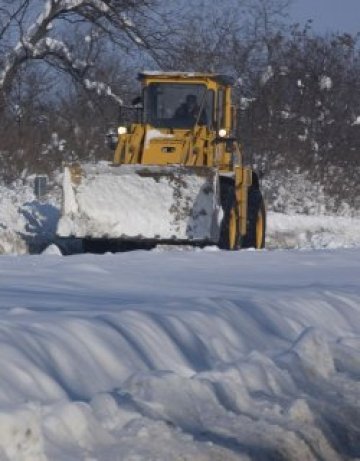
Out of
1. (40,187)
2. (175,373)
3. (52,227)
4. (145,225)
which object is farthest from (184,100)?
(175,373)

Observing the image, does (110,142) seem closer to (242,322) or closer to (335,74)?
(242,322)

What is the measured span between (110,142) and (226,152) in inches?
67.5

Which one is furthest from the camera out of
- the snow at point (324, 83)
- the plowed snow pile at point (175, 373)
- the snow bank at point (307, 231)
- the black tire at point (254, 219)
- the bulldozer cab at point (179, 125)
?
the snow at point (324, 83)

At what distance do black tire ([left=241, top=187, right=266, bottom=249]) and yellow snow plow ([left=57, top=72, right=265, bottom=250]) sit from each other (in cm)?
2

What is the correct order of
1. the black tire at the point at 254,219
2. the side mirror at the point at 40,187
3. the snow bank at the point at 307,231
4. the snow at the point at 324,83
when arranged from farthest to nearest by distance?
1. the snow at the point at 324,83
2. the side mirror at the point at 40,187
3. the snow bank at the point at 307,231
4. the black tire at the point at 254,219

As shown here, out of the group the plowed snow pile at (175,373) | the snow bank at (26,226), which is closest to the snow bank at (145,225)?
the snow bank at (26,226)

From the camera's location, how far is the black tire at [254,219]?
21250 millimetres

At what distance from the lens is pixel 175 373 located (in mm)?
6410

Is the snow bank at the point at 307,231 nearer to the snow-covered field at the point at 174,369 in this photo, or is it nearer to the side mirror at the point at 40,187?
the side mirror at the point at 40,187

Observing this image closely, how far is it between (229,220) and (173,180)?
4.07 ft

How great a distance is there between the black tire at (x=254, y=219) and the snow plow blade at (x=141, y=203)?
272 cm

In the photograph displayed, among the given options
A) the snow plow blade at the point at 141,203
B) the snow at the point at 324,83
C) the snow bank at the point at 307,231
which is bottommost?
the snow bank at the point at 307,231

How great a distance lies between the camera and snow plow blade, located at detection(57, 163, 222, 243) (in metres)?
18.5

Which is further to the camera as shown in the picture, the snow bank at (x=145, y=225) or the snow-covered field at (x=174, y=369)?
the snow bank at (x=145, y=225)
